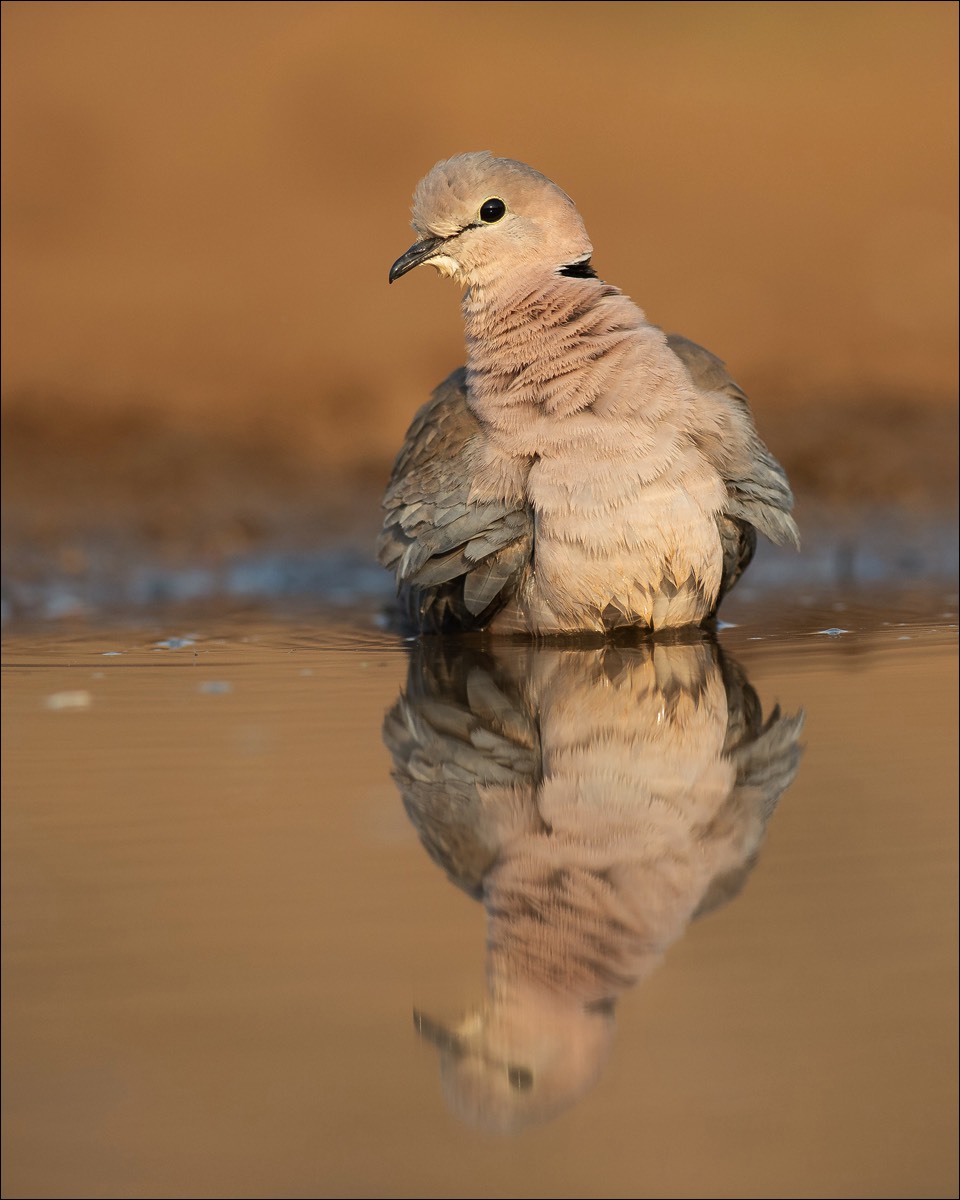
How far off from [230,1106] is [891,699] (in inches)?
95.4

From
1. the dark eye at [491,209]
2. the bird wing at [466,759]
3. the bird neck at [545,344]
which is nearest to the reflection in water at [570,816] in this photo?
the bird wing at [466,759]

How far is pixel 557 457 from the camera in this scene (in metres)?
4.61

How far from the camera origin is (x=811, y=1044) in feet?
6.81

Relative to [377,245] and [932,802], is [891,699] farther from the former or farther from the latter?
[377,245]

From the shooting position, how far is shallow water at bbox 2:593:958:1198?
1.87m

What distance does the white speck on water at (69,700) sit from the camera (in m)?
4.21

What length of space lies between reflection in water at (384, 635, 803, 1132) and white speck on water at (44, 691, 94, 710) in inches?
30.3

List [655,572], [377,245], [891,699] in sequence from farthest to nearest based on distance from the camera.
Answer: [377,245] < [655,572] < [891,699]

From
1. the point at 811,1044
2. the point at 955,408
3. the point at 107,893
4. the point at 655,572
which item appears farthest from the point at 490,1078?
the point at 955,408

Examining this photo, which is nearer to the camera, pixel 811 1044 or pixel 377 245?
pixel 811 1044

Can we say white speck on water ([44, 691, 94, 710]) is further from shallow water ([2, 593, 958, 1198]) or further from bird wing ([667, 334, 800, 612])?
bird wing ([667, 334, 800, 612])

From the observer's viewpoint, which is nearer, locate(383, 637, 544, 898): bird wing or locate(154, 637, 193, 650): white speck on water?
locate(383, 637, 544, 898): bird wing

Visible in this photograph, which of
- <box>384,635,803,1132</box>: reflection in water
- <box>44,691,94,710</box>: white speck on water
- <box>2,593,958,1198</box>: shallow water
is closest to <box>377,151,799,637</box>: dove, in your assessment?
<box>384,635,803,1132</box>: reflection in water

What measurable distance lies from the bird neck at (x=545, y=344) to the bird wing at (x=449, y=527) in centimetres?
17
